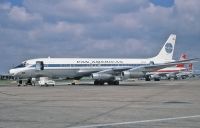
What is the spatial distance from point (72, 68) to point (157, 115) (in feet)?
126

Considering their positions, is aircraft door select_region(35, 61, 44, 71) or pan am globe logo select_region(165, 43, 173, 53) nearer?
aircraft door select_region(35, 61, 44, 71)

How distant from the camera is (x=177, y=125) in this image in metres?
12.2

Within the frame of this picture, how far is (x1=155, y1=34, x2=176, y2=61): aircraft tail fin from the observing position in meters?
65.6

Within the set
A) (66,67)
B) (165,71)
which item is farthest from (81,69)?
(165,71)

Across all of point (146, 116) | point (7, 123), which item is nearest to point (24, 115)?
point (7, 123)

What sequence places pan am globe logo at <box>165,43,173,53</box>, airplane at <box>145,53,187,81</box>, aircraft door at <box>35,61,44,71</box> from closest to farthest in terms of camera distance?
aircraft door at <box>35,61,44,71</box>, pan am globe logo at <box>165,43,173,53</box>, airplane at <box>145,53,187,81</box>

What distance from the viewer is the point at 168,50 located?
67250 millimetres

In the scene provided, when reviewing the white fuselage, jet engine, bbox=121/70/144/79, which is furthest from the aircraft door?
jet engine, bbox=121/70/144/79

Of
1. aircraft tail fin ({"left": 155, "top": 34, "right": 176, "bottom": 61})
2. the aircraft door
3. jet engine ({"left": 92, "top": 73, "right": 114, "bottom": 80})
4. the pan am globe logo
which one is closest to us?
the aircraft door

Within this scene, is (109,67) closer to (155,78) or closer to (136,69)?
(136,69)

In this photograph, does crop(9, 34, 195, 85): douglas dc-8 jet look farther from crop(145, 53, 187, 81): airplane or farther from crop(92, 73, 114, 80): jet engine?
crop(145, 53, 187, 81): airplane

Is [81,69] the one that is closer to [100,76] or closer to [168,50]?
[100,76]

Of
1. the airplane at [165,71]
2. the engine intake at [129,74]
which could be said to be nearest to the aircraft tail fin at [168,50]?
the engine intake at [129,74]

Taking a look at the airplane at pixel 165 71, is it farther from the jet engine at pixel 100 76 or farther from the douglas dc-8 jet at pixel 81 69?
the jet engine at pixel 100 76
